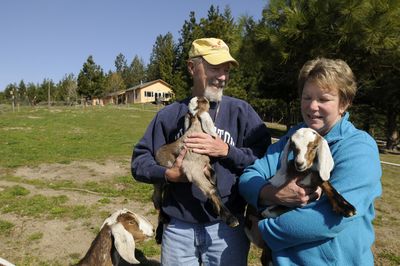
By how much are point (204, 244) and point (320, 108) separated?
1414 mm

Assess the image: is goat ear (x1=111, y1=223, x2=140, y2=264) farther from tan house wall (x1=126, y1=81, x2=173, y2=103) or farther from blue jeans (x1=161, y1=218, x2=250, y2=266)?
tan house wall (x1=126, y1=81, x2=173, y2=103)

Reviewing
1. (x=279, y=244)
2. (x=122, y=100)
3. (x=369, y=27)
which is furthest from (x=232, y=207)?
(x=122, y=100)

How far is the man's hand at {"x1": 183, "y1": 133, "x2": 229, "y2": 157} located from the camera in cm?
272

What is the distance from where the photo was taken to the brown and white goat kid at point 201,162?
2.73 m

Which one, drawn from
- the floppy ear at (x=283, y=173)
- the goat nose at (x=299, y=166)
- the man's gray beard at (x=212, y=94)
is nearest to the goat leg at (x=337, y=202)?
the goat nose at (x=299, y=166)

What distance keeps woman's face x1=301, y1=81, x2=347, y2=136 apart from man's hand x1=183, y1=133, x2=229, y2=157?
0.71 meters

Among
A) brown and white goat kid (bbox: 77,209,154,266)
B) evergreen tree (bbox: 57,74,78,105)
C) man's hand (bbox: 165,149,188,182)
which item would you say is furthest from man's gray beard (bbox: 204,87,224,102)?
evergreen tree (bbox: 57,74,78,105)

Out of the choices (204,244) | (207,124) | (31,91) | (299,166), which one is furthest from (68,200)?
(31,91)

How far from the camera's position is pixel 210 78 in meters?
2.90

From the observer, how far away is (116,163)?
1159 centimetres

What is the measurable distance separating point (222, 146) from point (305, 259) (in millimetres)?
998

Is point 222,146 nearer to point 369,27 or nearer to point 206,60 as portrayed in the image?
point 206,60

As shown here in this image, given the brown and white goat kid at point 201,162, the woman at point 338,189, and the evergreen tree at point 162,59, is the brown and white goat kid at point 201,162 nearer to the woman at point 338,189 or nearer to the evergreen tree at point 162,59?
the woman at point 338,189

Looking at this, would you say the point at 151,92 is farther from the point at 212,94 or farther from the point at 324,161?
the point at 324,161
